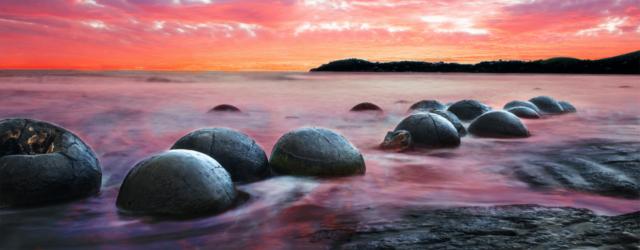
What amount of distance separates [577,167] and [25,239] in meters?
5.88

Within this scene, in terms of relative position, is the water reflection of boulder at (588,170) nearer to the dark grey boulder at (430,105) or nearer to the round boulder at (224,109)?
the dark grey boulder at (430,105)

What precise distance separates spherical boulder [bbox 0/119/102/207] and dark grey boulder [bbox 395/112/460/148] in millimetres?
4671

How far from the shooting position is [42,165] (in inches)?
179

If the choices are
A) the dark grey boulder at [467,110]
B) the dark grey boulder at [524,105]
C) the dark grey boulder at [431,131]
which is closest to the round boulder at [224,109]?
the dark grey boulder at [467,110]

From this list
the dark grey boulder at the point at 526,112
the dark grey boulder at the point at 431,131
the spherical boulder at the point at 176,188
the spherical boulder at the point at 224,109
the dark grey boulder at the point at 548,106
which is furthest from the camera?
the spherical boulder at the point at 224,109

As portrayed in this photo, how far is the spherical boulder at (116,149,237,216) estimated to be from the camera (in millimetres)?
4273

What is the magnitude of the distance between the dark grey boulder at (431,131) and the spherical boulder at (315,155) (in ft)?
7.54

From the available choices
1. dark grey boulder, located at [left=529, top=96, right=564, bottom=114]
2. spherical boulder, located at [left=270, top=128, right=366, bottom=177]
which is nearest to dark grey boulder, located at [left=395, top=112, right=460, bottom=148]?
spherical boulder, located at [left=270, top=128, right=366, bottom=177]

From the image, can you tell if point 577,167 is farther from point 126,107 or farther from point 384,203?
point 126,107

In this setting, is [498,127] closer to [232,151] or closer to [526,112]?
[526,112]

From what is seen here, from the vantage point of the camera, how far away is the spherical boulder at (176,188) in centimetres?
427

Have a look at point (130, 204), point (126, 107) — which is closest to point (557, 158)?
point (130, 204)

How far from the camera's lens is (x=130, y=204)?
4.41 meters

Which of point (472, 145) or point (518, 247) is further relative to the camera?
point (472, 145)
